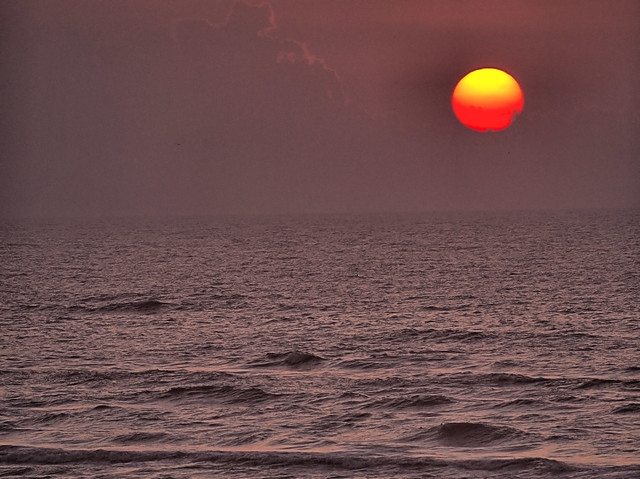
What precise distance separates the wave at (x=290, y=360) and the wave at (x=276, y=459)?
11.8 meters

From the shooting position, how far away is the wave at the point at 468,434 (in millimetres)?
21203

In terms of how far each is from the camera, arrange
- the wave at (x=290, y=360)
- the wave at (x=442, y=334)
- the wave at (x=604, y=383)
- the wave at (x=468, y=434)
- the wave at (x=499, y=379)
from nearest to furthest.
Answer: the wave at (x=468, y=434) → the wave at (x=604, y=383) → the wave at (x=499, y=379) → the wave at (x=290, y=360) → the wave at (x=442, y=334)

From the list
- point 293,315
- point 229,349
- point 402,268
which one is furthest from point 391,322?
point 402,268

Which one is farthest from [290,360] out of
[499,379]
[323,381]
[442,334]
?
[442,334]

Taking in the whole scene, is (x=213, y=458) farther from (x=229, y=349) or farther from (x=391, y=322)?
(x=391, y=322)

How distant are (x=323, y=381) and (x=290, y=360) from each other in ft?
12.7

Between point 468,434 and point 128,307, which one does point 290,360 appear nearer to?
point 468,434

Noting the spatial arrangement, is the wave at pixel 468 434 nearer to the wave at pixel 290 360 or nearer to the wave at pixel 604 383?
the wave at pixel 604 383

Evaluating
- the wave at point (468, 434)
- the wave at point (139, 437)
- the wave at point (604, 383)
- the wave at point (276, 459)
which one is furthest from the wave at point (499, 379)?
the wave at point (139, 437)

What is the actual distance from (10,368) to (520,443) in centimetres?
1828

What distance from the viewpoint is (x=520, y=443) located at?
20969 millimetres

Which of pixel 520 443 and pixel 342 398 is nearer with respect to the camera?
pixel 520 443

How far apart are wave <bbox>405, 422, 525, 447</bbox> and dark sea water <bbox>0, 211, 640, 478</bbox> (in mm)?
64

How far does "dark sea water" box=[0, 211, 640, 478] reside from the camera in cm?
1989
